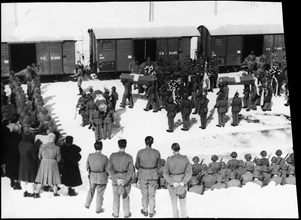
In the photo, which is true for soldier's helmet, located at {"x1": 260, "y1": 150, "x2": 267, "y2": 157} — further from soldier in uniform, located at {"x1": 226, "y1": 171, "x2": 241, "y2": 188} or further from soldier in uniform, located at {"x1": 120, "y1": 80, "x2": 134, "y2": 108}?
soldier in uniform, located at {"x1": 120, "y1": 80, "x2": 134, "y2": 108}

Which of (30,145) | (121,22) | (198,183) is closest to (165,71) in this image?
(121,22)

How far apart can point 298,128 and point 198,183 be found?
3.01m

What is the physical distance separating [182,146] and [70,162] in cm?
246

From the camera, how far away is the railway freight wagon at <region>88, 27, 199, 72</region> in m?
11.3

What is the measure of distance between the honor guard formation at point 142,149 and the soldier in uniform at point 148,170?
0.06ft

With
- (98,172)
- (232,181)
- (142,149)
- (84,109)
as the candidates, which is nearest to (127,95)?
(84,109)

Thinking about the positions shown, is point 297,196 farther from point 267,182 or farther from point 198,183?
point 198,183

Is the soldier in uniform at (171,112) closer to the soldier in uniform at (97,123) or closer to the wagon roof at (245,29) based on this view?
the soldier in uniform at (97,123)

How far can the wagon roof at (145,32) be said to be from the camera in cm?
1117

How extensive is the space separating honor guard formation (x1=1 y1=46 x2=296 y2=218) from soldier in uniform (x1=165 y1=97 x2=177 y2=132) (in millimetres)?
22

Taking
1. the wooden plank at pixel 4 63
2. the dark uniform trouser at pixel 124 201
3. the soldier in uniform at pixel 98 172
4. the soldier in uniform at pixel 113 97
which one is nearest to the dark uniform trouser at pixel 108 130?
the soldier in uniform at pixel 113 97

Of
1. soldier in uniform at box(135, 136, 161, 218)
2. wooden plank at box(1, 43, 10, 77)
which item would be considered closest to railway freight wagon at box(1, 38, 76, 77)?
wooden plank at box(1, 43, 10, 77)

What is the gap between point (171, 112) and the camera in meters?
10.5

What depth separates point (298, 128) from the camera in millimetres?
11008
